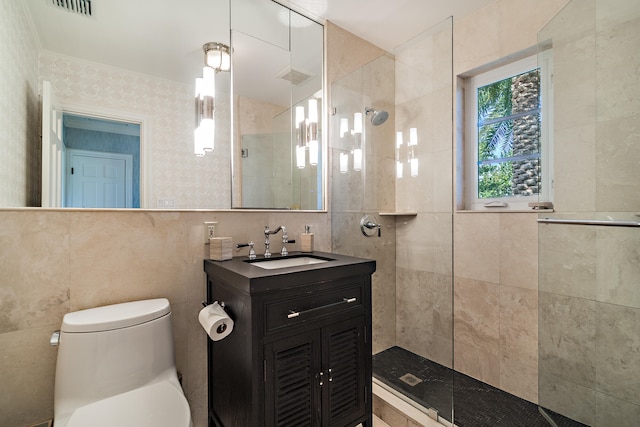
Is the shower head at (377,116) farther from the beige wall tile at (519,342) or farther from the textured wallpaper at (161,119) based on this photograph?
the beige wall tile at (519,342)

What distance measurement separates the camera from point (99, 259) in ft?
4.17

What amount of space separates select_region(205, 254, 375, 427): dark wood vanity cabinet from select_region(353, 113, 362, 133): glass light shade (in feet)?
3.38

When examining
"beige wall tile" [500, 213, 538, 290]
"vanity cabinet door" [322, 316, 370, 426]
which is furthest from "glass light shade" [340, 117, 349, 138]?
"vanity cabinet door" [322, 316, 370, 426]

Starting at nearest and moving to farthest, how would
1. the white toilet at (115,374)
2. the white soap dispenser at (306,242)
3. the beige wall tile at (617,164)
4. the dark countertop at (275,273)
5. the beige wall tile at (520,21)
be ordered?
the white toilet at (115,374) → the dark countertop at (275,273) → the beige wall tile at (617,164) → the beige wall tile at (520,21) → the white soap dispenser at (306,242)

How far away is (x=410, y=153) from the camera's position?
195 cm

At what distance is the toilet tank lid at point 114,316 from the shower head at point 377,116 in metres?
1.69

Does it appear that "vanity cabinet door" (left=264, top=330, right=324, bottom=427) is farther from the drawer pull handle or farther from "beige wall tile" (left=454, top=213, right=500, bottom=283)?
"beige wall tile" (left=454, top=213, right=500, bottom=283)

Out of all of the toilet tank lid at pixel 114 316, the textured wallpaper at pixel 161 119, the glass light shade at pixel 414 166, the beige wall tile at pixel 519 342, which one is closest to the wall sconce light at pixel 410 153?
the glass light shade at pixel 414 166

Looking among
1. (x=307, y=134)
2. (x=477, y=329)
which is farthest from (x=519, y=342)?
(x=307, y=134)

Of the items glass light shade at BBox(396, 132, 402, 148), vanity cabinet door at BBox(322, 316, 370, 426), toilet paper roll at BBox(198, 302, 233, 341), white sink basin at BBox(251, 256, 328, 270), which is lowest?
vanity cabinet door at BBox(322, 316, 370, 426)

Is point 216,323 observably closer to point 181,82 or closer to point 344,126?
point 181,82

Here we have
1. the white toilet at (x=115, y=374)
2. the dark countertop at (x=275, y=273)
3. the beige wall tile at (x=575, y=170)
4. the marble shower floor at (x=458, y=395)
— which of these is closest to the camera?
the white toilet at (x=115, y=374)

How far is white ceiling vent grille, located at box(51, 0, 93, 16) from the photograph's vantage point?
4.13 ft

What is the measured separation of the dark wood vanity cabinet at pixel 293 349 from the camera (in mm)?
1113
